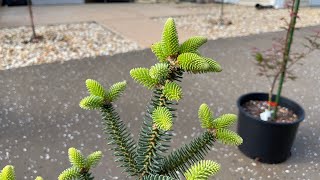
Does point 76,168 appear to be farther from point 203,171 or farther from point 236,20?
point 236,20

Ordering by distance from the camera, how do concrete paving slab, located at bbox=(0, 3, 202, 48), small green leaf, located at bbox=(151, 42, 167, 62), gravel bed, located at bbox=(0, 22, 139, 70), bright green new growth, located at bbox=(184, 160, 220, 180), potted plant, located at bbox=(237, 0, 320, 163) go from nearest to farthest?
bright green new growth, located at bbox=(184, 160, 220, 180) → small green leaf, located at bbox=(151, 42, 167, 62) → potted plant, located at bbox=(237, 0, 320, 163) → gravel bed, located at bbox=(0, 22, 139, 70) → concrete paving slab, located at bbox=(0, 3, 202, 48)

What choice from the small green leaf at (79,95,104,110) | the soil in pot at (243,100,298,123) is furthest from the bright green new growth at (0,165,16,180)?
the soil in pot at (243,100,298,123)

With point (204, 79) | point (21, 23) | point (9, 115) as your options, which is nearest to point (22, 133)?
point (9, 115)

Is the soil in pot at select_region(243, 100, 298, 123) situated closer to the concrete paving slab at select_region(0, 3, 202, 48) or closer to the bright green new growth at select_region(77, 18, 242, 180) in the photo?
the bright green new growth at select_region(77, 18, 242, 180)

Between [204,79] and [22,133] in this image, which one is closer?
[22,133]

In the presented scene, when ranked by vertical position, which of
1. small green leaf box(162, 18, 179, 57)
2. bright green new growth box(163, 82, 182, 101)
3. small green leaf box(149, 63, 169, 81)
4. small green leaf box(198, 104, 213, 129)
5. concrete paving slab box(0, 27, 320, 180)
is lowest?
concrete paving slab box(0, 27, 320, 180)

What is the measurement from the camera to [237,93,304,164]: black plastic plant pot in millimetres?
3229

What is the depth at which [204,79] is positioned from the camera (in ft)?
18.0

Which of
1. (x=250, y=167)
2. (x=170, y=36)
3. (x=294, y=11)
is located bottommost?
(x=250, y=167)

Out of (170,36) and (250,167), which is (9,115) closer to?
(250,167)

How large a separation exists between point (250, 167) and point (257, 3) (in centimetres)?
971

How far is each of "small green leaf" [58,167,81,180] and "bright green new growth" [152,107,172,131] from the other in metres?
0.34

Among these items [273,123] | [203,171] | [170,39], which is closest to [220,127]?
[203,171]

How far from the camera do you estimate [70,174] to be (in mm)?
1130
